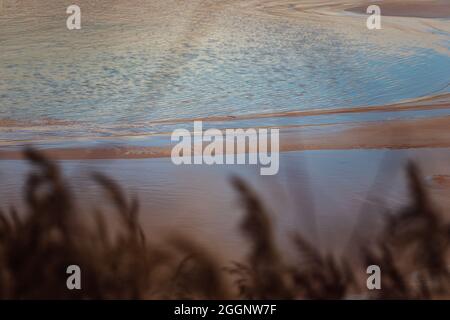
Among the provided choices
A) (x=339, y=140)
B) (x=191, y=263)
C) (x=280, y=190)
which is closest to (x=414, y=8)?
(x=339, y=140)

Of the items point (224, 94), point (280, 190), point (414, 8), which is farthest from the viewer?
point (414, 8)

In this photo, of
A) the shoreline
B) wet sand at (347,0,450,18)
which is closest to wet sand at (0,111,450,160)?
the shoreline

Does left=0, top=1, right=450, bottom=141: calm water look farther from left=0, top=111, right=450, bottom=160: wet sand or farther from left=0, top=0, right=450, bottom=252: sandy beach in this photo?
left=0, top=111, right=450, bottom=160: wet sand

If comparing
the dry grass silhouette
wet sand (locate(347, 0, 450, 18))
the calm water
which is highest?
wet sand (locate(347, 0, 450, 18))

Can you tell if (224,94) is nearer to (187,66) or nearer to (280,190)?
(187,66)

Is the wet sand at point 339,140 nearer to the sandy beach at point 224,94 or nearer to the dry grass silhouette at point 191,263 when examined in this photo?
the sandy beach at point 224,94

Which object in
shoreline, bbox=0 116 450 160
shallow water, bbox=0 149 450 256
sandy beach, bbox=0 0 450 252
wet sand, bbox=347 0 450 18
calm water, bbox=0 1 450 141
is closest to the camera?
shallow water, bbox=0 149 450 256
